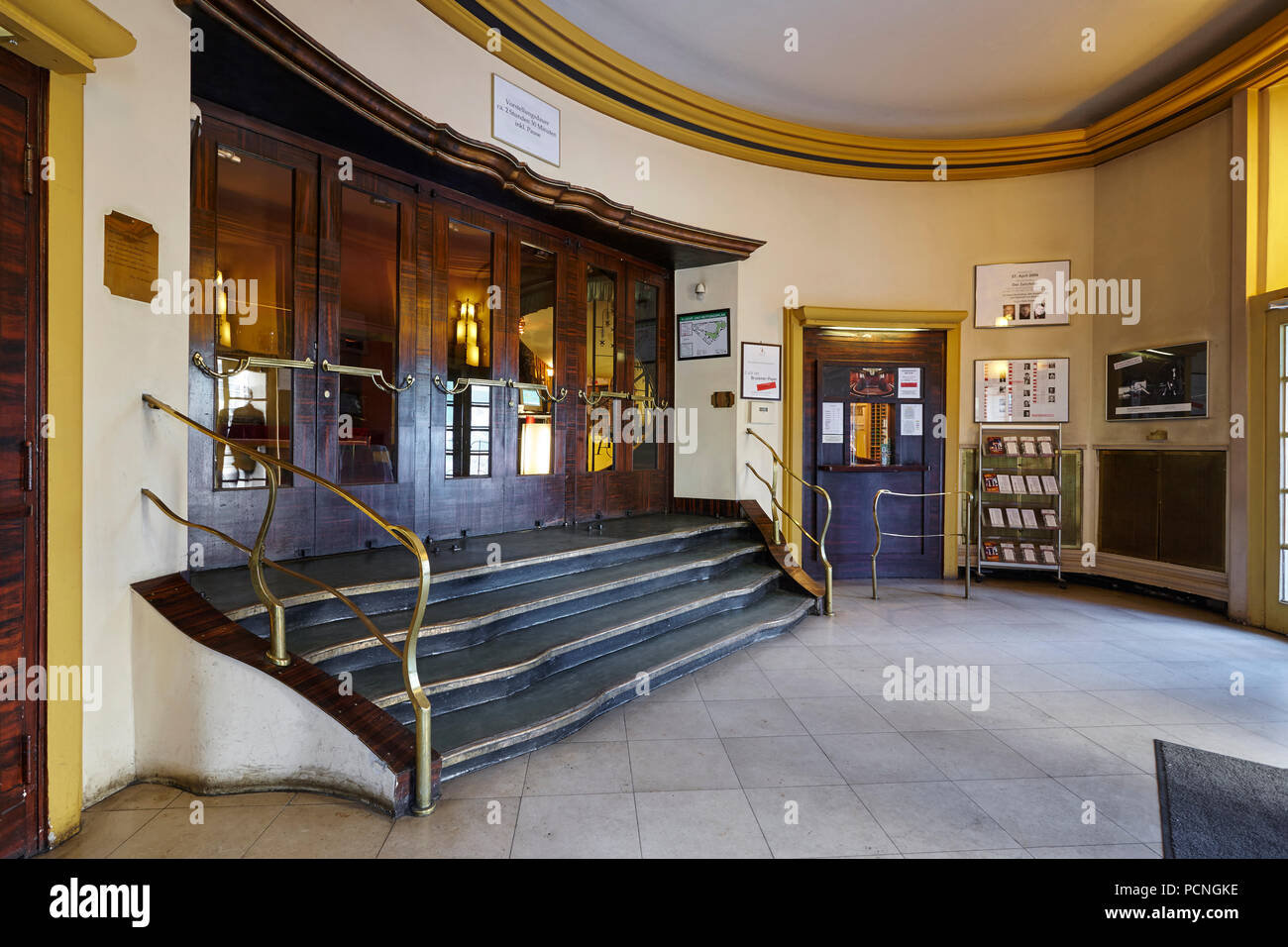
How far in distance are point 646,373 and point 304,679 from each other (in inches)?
178

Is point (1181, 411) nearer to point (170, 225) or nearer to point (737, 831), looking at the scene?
point (737, 831)

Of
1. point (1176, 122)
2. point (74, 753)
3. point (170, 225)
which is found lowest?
point (74, 753)

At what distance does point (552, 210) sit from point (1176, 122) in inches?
219

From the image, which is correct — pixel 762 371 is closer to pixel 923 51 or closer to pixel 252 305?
pixel 923 51

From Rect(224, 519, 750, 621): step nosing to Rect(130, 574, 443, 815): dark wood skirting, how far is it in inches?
5.0

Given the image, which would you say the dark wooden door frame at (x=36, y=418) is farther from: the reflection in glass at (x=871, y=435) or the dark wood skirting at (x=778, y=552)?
the reflection in glass at (x=871, y=435)

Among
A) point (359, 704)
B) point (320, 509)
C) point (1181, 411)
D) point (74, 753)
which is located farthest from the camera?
point (1181, 411)

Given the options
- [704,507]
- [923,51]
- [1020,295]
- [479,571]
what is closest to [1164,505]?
[1020,295]

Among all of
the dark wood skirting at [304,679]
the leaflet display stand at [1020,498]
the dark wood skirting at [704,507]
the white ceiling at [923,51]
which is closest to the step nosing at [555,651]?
the dark wood skirting at [304,679]

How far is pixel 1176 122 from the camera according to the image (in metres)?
5.41

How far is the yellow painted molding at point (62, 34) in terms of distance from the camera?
1843 mm

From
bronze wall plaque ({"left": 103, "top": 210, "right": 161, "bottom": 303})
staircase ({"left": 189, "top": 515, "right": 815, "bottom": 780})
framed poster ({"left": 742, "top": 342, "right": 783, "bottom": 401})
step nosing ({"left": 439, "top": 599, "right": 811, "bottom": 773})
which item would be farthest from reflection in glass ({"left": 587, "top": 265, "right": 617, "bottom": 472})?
bronze wall plaque ({"left": 103, "top": 210, "right": 161, "bottom": 303})

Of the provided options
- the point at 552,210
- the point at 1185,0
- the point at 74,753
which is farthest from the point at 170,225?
the point at 1185,0

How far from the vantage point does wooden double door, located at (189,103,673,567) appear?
342 centimetres
